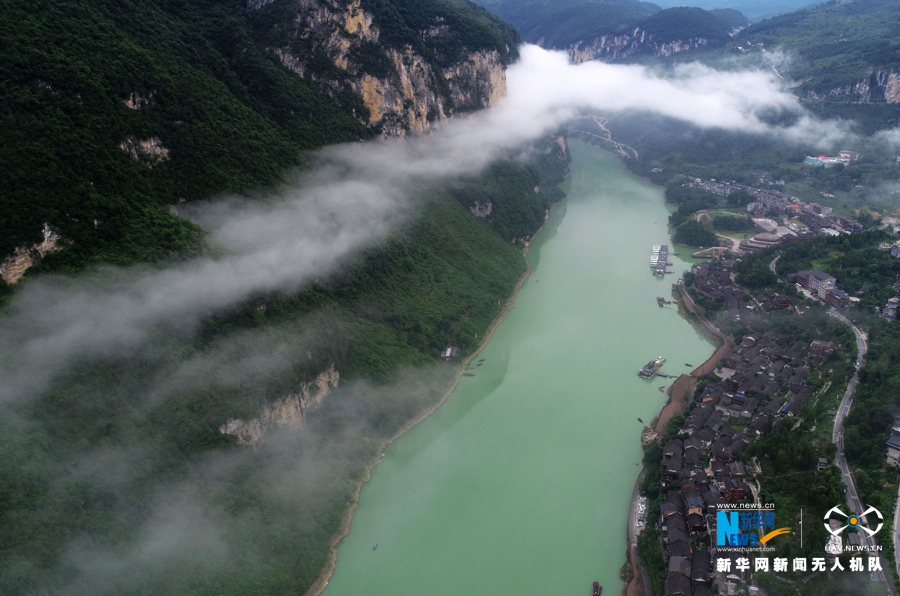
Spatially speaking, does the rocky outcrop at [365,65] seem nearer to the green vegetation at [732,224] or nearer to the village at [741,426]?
the village at [741,426]

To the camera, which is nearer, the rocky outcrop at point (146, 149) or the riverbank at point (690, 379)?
the rocky outcrop at point (146, 149)

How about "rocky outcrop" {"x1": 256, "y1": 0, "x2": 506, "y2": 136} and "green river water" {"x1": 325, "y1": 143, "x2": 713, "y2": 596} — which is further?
"rocky outcrop" {"x1": 256, "y1": 0, "x2": 506, "y2": 136}

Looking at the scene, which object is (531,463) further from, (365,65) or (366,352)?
(365,65)

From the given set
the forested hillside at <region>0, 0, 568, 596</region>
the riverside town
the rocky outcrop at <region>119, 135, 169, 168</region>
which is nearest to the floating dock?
the riverside town

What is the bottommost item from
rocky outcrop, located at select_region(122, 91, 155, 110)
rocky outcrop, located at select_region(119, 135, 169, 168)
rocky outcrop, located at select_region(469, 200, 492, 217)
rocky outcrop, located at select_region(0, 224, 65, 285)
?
rocky outcrop, located at select_region(469, 200, 492, 217)

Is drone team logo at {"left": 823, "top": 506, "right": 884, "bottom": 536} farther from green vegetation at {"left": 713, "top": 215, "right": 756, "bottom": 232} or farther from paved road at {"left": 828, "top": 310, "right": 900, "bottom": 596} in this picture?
green vegetation at {"left": 713, "top": 215, "right": 756, "bottom": 232}

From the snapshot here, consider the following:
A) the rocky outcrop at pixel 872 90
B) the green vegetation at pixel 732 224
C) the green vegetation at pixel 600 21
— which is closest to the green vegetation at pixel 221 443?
the green vegetation at pixel 732 224
